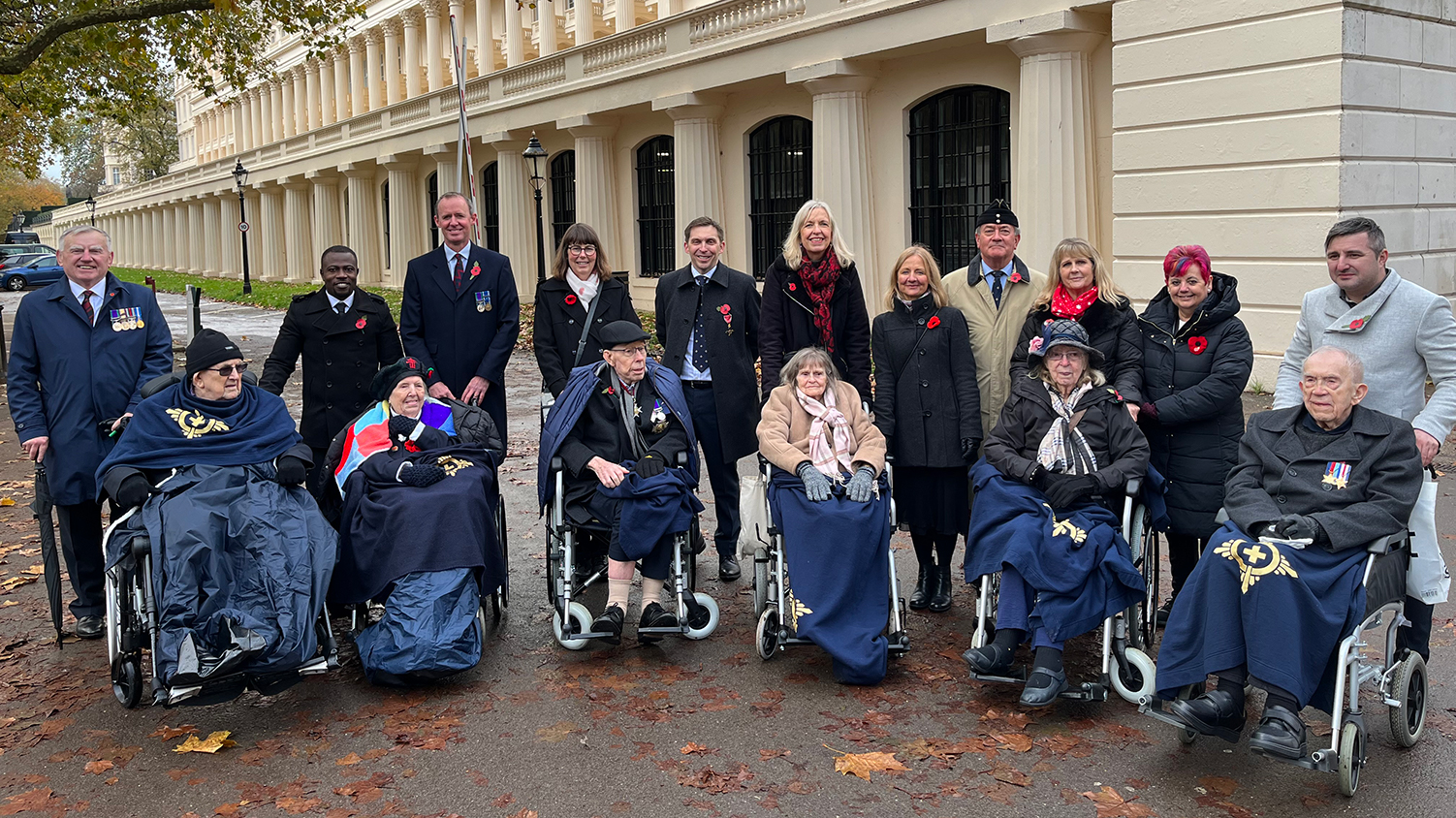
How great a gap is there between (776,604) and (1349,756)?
2484mm

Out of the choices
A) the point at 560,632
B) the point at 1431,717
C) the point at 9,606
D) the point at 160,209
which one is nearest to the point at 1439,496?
the point at 1431,717

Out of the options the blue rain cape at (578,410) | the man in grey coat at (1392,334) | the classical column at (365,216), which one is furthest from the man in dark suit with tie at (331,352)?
the classical column at (365,216)

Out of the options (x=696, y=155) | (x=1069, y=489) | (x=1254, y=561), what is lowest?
(x=1254, y=561)

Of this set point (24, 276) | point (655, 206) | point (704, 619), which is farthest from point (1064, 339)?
point (24, 276)

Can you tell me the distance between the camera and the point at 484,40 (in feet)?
110

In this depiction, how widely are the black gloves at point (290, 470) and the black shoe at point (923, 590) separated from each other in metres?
3.24

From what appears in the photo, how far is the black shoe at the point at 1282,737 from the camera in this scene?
4020 mm

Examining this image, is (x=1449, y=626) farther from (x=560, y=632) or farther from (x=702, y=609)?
(x=560, y=632)

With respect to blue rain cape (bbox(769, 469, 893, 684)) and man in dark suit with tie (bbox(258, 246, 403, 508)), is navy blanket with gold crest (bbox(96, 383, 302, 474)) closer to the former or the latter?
man in dark suit with tie (bbox(258, 246, 403, 508))

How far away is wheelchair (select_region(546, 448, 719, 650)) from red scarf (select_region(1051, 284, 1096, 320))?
2.01m

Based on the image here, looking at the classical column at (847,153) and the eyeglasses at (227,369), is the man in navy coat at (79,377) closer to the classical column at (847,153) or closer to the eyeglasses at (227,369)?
the eyeglasses at (227,369)

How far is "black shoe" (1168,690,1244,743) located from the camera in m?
4.23

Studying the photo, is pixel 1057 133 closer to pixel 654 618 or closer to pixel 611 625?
pixel 654 618

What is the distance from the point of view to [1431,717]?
4.70 meters
